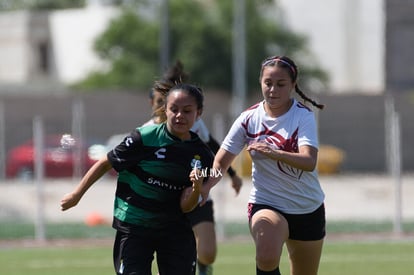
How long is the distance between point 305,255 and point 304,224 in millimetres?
254

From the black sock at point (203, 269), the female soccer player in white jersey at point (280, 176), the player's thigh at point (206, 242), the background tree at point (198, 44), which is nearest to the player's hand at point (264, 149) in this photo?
the female soccer player in white jersey at point (280, 176)

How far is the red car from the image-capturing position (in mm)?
22438

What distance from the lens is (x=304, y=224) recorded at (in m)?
8.52

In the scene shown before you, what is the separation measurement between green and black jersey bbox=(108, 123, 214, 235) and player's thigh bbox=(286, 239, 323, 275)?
1072 mm

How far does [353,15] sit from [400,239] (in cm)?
3690

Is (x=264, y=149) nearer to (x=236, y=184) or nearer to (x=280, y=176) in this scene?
(x=280, y=176)

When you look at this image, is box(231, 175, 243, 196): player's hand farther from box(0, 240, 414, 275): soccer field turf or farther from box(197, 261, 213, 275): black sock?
box(0, 240, 414, 275): soccer field turf

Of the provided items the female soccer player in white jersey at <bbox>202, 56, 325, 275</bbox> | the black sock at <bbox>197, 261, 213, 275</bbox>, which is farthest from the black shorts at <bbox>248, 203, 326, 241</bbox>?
the black sock at <bbox>197, 261, 213, 275</bbox>

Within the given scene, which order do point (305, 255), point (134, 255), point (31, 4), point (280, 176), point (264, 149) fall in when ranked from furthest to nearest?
point (31, 4), point (305, 255), point (280, 176), point (264, 149), point (134, 255)

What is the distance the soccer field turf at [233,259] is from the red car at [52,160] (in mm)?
4878

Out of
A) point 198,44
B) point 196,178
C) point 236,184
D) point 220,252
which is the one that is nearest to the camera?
point 196,178

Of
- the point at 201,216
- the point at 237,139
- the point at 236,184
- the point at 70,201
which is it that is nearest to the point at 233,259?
the point at 201,216

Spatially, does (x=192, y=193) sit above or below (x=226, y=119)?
above

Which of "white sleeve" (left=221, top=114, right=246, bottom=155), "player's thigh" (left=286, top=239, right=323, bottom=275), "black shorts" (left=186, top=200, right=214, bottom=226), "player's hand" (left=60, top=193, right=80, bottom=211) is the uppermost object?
"white sleeve" (left=221, top=114, right=246, bottom=155)
